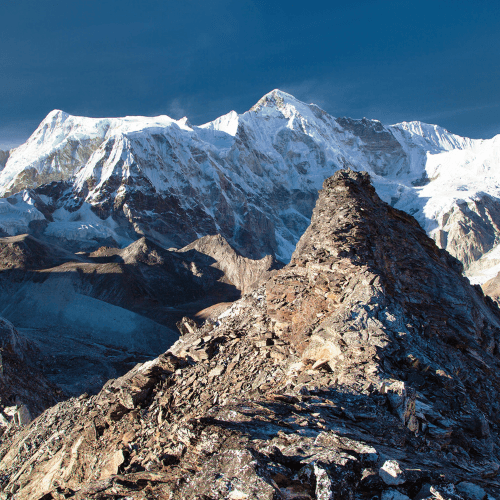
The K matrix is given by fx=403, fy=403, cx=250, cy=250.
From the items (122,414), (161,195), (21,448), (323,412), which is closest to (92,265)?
(21,448)

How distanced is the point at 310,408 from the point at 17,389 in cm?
1951

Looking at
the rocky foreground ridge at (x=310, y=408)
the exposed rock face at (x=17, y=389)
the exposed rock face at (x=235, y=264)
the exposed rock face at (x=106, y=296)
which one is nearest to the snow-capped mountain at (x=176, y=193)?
the exposed rock face at (x=106, y=296)

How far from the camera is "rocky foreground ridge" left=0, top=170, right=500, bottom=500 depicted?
3.52 meters

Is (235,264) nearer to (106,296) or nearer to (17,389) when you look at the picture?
(106,296)

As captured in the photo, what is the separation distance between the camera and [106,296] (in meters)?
59.0

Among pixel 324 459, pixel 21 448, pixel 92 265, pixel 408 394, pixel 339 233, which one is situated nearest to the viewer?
pixel 324 459

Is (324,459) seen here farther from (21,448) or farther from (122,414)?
(21,448)

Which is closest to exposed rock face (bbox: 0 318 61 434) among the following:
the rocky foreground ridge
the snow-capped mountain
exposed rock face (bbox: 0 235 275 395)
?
exposed rock face (bbox: 0 235 275 395)

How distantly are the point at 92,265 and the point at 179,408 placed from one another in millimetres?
62077

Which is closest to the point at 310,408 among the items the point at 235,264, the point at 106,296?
the point at 106,296

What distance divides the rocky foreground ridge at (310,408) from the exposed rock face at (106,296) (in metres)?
20.3

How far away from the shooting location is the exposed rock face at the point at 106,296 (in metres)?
34.1

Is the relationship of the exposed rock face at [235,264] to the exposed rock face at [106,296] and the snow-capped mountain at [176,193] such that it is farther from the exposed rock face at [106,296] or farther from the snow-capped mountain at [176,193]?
the snow-capped mountain at [176,193]

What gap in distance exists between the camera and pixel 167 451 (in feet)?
15.0
